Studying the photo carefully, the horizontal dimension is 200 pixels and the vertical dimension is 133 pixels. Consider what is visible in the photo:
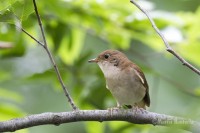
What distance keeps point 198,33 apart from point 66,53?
122 centimetres

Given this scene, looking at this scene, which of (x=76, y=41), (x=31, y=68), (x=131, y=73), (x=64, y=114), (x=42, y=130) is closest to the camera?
(x=64, y=114)

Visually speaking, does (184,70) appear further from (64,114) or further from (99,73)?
(64,114)

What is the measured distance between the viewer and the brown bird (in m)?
4.06

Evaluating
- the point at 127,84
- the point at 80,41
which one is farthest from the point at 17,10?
the point at 80,41

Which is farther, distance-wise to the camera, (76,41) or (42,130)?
(42,130)

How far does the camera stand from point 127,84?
13.5 feet

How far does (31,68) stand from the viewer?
3.89 meters

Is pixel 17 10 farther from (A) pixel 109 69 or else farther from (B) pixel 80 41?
(B) pixel 80 41

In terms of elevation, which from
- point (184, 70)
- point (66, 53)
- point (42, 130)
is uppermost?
point (66, 53)

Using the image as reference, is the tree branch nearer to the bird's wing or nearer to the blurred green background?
the blurred green background

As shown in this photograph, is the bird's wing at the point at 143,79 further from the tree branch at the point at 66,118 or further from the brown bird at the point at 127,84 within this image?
the tree branch at the point at 66,118

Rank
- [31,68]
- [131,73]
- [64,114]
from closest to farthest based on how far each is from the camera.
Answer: [64,114] → [31,68] → [131,73]

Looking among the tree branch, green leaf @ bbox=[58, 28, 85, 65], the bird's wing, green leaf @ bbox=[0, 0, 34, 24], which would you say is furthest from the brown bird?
green leaf @ bbox=[0, 0, 34, 24]

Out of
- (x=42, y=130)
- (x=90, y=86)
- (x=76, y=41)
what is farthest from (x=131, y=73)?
(x=42, y=130)
